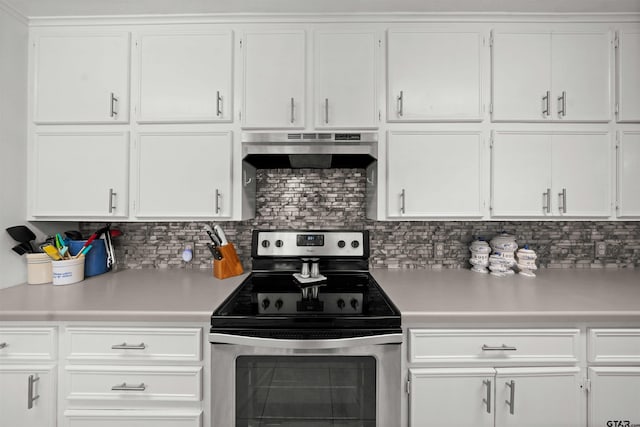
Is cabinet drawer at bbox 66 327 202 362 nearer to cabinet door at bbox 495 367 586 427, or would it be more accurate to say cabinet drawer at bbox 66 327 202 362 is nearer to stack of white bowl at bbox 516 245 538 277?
cabinet door at bbox 495 367 586 427

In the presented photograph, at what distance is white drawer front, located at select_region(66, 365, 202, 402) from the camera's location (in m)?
1.22

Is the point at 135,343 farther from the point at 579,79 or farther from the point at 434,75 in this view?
the point at 579,79

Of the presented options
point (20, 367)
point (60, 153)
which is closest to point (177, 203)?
point (60, 153)

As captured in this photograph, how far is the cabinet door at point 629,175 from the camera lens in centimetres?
164

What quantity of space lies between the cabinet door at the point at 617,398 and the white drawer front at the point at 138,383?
170 cm

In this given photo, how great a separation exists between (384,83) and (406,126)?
0.27 m

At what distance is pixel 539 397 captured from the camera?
1230mm

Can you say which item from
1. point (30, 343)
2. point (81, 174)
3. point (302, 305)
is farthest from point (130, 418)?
point (81, 174)

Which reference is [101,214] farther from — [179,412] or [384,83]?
[384,83]

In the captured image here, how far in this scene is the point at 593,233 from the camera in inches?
77.3

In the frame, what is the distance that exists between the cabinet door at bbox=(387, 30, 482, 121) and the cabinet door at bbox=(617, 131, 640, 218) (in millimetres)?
837

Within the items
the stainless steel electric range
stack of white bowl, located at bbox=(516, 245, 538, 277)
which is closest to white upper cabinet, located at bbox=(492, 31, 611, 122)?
stack of white bowl, located at bbox=(516, 245, 538, 277)

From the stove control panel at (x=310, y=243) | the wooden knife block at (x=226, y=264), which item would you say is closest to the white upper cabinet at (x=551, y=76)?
the stove control panel at (x=310, y=243)

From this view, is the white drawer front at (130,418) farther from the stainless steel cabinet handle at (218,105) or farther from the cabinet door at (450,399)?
the stainless steel cabinet handle at (218,105)
